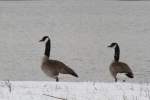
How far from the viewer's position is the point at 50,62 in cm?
1011

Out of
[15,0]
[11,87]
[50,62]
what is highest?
[15,0]

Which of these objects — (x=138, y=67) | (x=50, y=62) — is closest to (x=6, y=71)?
(x=138, y=67)

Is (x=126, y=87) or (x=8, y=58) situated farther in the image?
(x=8, y=58)

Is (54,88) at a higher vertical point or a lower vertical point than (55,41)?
lower

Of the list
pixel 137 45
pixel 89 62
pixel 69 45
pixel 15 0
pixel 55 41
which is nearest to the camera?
pixel 89 62

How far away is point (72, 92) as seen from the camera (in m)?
6.26

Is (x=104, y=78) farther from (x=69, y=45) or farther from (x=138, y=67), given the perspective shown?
(x=69, y=45)

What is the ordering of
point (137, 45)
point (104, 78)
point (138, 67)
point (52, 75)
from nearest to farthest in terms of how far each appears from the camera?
1. point (52, 75)
2. point (104, 78)
3. point (138, 67)
4. point (137, 45)

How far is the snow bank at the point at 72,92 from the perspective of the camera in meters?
5.82

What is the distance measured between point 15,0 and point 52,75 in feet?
430

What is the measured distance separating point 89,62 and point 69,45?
9.51 metres

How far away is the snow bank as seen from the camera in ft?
19.1

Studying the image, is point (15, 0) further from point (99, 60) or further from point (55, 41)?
point (99, 60)

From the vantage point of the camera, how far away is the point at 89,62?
63.4 feet
